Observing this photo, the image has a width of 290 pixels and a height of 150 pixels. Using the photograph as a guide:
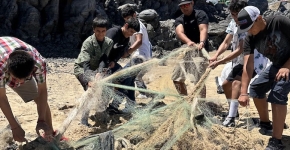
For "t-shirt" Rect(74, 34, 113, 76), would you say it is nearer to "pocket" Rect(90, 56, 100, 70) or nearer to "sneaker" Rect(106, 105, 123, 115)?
"pocket" Rect(90, 56, 100, 70)

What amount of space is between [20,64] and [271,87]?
2.82 m

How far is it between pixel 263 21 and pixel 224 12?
18.7 metres

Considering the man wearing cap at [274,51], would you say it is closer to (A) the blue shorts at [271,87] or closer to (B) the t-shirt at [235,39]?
(A) the blue shorts at [271,87]

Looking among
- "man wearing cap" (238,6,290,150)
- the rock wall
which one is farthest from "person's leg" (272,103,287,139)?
the rock wall

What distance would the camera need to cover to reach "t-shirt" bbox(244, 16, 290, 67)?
4340 millimetres

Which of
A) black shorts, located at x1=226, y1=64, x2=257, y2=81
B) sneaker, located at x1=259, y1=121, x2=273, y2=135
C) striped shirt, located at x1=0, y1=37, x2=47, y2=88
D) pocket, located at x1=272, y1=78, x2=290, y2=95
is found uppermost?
striped shirt, located at x1=0, y1=37, x2=47, y2=88

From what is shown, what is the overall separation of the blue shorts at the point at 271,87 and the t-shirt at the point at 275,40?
150 millimetres

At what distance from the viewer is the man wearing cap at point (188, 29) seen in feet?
18.3

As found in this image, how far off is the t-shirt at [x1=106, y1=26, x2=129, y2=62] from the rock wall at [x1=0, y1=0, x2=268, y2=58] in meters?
6.38

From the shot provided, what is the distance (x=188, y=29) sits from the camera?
5.79 meters

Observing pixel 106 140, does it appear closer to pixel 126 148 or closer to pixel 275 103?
pixel 126 148

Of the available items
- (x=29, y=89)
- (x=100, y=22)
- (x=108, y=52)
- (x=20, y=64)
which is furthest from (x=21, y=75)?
(x=108, y=52)

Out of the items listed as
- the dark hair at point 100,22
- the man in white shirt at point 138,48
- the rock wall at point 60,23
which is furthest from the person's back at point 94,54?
the rock wall at point 60,23

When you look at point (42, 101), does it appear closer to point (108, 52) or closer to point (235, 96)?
point (108, 52)
